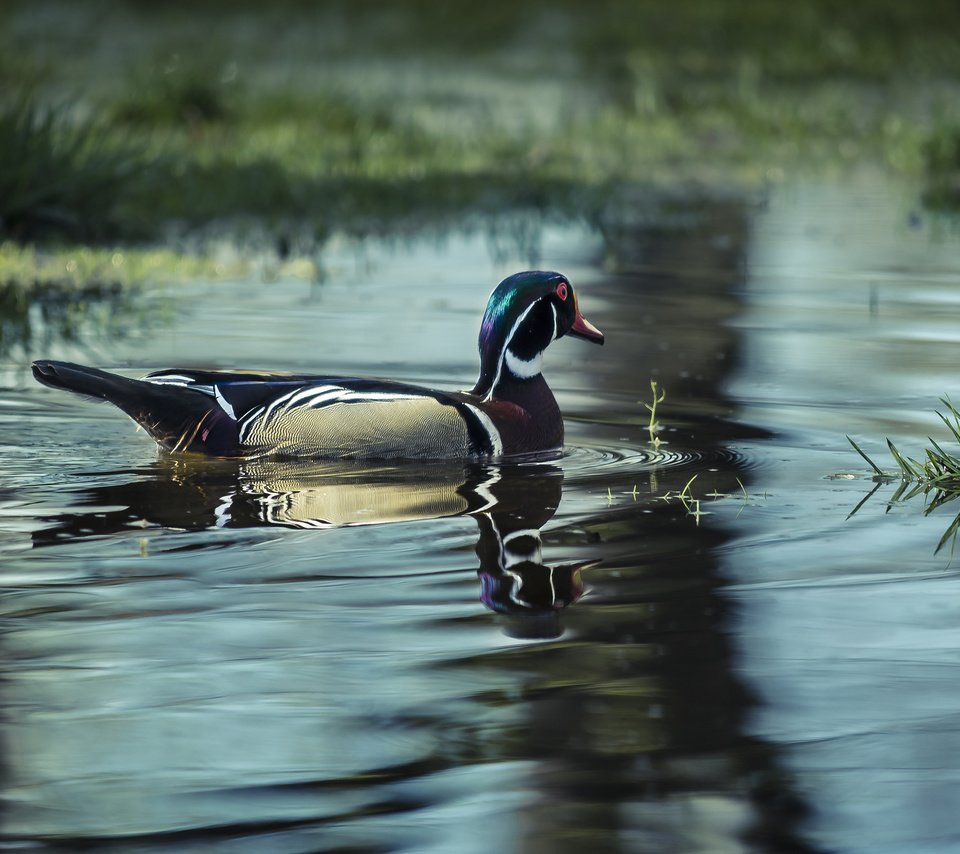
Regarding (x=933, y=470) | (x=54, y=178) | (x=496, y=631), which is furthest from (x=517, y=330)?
(x=54, y=178)

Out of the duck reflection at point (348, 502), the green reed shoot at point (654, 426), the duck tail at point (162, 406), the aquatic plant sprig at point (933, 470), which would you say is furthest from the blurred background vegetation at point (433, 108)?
the aquatic plant sprig at point (933, 470)

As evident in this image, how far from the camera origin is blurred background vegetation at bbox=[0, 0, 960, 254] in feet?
49.8

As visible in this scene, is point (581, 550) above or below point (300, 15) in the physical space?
below

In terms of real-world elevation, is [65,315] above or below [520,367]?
Result: above

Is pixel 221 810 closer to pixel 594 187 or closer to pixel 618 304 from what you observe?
pixel 618 304

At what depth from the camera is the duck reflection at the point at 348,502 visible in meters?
5.68

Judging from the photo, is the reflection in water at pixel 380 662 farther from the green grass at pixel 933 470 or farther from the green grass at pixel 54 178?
the green grass at pixel 54 178

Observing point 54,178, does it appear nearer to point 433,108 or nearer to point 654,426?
point 654,426

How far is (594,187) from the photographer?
1781 centimetres

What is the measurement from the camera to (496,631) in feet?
16.1

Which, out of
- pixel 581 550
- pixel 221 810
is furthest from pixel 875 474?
pixel 221 810

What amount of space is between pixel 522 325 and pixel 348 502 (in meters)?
1.32

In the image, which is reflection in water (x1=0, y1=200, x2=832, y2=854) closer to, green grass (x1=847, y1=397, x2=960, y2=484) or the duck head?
the duck head

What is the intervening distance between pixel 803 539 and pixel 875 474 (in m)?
1.08
